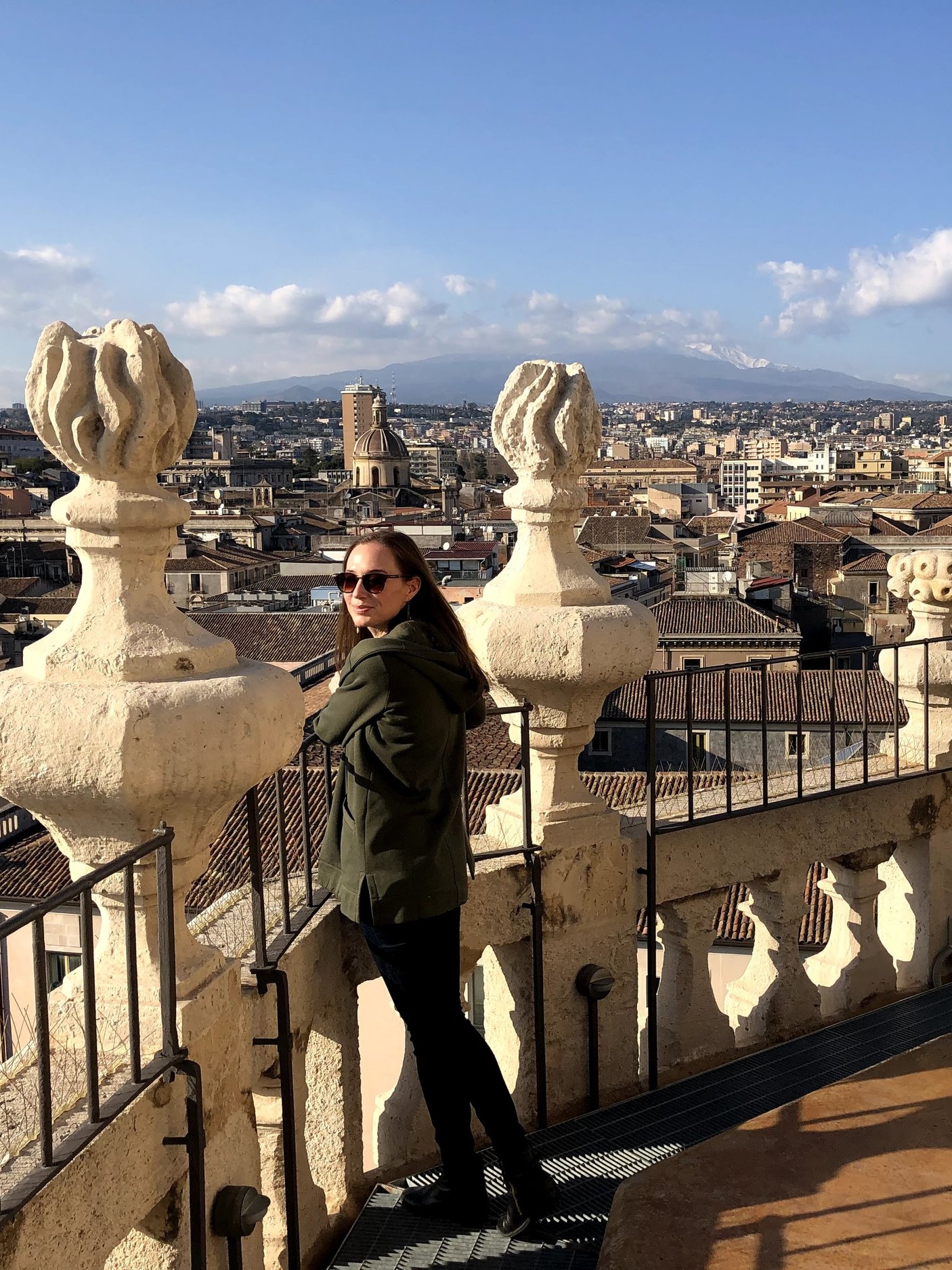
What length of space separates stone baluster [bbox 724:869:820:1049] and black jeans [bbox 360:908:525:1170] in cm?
152

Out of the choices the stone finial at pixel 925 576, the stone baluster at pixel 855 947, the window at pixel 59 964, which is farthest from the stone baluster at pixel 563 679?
the window at pixel 59 964

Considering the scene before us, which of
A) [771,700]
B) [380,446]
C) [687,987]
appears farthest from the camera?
[380,446]

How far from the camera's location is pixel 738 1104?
4043mm

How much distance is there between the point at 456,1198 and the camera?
3363mm

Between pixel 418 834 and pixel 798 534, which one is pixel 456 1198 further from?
pixel 798 534

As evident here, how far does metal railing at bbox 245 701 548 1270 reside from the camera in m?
3.08

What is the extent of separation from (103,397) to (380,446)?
12290 centimetres

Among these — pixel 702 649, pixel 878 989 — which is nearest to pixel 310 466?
pixel 702 649

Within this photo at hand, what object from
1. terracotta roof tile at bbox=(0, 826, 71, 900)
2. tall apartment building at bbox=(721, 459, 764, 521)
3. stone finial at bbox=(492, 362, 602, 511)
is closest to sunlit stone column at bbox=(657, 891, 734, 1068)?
stone finial at bbox=(492, 362, 602, 511)

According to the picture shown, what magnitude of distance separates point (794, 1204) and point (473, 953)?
43.6 inches

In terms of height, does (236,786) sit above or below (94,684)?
below

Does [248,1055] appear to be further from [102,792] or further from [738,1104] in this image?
[738,1104]

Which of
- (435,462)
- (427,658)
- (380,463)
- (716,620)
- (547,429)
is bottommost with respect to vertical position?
(716,620)

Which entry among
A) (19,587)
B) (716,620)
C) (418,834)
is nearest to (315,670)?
(716,620)
